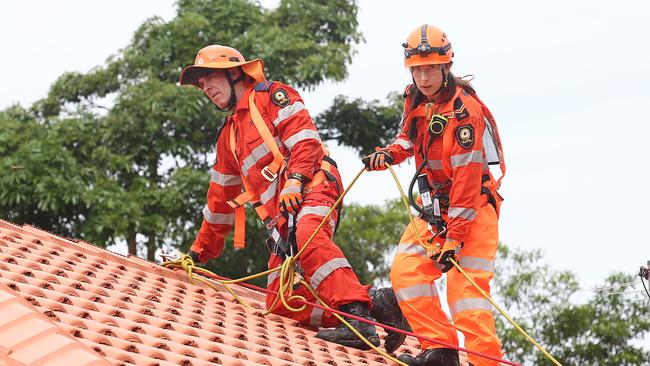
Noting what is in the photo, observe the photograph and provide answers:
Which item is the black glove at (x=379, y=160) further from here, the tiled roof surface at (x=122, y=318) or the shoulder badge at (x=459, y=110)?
the tiled roof surface at (x=122, y=318)

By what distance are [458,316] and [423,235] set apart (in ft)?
1.63

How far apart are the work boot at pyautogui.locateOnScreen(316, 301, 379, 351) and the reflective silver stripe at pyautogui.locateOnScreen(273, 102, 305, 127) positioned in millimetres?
1207

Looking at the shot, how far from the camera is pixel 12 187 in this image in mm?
17641

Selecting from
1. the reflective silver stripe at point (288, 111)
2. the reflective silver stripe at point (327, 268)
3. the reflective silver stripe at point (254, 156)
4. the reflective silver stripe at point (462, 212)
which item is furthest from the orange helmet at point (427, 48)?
the reflective silver stripe at point (254, 156)

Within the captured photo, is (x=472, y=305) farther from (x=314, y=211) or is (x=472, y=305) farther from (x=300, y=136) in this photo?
(x=300, y=136)

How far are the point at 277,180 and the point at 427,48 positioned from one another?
1580 millimetres

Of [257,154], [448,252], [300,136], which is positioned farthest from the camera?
[257,154]

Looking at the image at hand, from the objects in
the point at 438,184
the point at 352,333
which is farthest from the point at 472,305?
the point at 352,333

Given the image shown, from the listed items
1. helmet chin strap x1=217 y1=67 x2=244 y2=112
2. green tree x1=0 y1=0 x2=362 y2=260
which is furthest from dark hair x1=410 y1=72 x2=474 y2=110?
green tree x1=0 y1=0 x2=362 y2=260

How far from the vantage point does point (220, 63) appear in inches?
320

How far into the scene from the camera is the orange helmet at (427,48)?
6.87 meters

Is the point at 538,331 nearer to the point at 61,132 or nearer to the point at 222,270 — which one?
the point at 222,270

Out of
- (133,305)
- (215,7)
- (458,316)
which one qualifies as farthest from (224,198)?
(215,7)

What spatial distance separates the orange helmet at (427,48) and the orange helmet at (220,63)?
1469 mm
